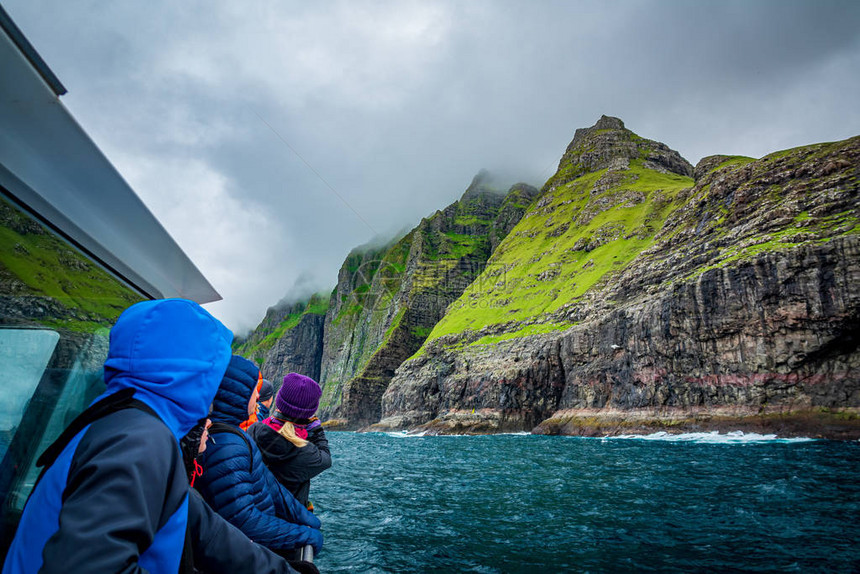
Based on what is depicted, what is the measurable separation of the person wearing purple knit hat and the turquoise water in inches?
126

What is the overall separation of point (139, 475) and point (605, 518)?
10574 millimetres

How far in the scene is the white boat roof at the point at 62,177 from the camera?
6.28ft

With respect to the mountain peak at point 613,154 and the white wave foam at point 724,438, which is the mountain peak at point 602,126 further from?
the white wave foam at point 724,438

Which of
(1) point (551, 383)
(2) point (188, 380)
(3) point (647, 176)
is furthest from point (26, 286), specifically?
(3) point (647, 176)

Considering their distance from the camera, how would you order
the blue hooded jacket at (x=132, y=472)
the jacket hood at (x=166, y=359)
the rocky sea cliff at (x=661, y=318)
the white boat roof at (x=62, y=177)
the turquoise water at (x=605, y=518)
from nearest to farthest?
the blue hooded jacket at (x=132, y=472)
the jacket hood at (x=166, y=359)
the white boat roof at (x=62, y=177)
the turquoise water at (x=605, y=518)
the rocky sea cliff at (x=661, y=318)

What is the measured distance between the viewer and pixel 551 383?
53531 mm

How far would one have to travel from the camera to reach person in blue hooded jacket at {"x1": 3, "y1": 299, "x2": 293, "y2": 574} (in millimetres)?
1226

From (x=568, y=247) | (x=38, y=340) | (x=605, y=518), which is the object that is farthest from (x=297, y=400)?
(x=568, y=247)

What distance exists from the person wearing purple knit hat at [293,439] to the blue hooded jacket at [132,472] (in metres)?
3.18

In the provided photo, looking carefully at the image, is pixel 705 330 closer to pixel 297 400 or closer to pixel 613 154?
pixel 297 400

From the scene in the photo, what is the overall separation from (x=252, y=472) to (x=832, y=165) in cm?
5076

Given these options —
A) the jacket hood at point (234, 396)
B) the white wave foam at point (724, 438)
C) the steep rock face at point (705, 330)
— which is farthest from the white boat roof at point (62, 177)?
the steep rock face at point (705, 330)

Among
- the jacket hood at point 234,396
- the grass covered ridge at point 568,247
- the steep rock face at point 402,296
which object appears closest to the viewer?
the jacket hood at point 234,396

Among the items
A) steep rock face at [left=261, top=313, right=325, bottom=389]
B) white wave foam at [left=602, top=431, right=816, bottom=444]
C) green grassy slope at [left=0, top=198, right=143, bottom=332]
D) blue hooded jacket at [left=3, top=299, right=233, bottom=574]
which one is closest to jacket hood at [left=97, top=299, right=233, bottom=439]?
blue hooded jacket at [left=3, top=299, right=233, bottom=574]
